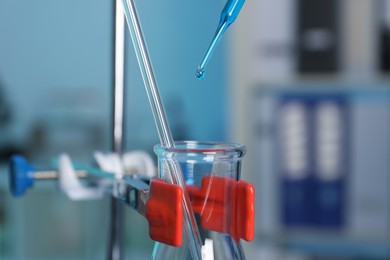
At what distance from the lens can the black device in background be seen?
1.85 meters

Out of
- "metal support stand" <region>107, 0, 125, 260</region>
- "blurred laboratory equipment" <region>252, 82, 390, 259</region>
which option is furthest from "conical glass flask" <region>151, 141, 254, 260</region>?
"blurred laboratory equipment" <region>252, 82, 390, 259</region>

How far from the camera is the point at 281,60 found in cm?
217

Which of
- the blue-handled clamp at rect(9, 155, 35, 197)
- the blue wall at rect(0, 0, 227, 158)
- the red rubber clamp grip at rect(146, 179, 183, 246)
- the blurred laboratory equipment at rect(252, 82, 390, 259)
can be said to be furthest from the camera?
the blue wall at rect(0, 0, 227, 158)

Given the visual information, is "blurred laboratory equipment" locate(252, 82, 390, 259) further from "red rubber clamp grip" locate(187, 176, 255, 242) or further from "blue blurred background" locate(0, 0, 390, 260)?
"red rubber clamp grip" locate(187, 176, 255, 242)

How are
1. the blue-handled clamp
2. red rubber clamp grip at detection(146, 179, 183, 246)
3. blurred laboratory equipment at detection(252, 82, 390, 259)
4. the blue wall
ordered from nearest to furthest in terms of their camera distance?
red rubber clamp grip at detection(146, 179, 183, 246) < the blue-handled clamp < blurred laboratory equipment at detection(252, 82, 390, 259) < the blue wall

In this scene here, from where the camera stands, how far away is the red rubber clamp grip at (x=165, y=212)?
383 millimetres

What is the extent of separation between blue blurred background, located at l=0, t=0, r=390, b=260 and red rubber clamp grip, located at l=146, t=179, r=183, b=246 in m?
1.25

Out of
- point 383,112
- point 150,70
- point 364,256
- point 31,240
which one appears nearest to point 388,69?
point 383,112

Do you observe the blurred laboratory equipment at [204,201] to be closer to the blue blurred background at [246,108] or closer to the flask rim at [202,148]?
the flask rim at [202,148]

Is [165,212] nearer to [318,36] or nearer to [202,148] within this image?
[202,148]

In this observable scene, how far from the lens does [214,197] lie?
43 centimetres

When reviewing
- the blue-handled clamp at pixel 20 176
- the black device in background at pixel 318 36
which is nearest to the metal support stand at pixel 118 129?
the blue-handled clamp at pixel 20 176

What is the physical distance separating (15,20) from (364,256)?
4.45 feet

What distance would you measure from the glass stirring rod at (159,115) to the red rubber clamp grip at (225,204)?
1cm
